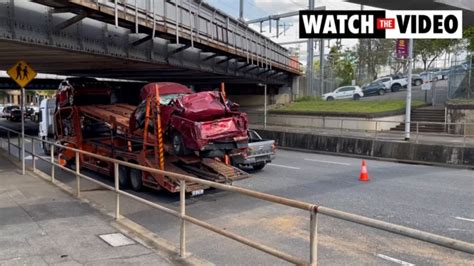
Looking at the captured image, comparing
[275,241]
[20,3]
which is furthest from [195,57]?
[275,241]

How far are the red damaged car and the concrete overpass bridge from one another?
4037mm

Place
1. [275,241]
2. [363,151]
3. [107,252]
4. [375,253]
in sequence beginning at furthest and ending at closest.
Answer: [363,151] → [275,241] → [375,253] → [107,252]

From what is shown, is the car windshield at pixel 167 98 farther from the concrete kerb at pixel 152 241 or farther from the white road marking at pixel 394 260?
the white road marking at pixel 394 260

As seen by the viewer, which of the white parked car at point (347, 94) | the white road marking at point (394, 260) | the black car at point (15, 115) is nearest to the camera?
the white road marking at point (394, 260)

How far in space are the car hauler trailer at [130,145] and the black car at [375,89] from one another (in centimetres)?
3979

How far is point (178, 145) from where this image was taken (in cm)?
1135

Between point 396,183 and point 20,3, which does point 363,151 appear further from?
point 20,3

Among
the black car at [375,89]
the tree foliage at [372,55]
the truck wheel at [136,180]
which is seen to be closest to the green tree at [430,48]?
the tree foliage at [372,55]

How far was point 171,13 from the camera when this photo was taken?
60.3 feet

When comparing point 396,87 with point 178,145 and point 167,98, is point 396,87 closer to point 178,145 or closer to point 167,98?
point 167,98

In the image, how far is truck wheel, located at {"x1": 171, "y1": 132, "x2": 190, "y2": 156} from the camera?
11219 millimetres

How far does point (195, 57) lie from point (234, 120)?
12969mm

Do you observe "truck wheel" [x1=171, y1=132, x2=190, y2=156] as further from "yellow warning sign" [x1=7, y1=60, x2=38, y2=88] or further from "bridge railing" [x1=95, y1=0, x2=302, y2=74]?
"yellow warning sign" [x1=7, y1=60, x2=38, y2=88]

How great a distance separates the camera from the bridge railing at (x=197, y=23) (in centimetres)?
1533
